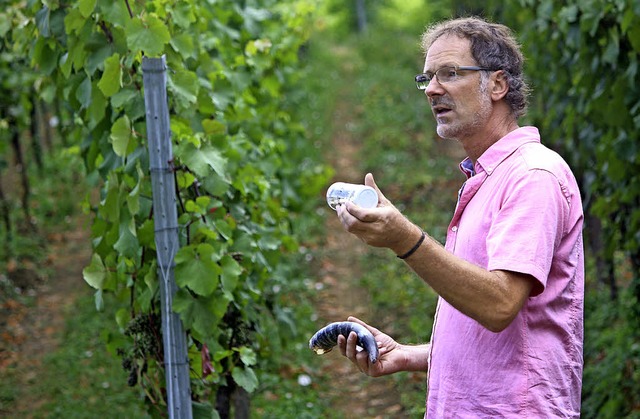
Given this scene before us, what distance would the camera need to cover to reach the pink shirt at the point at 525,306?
1.94m

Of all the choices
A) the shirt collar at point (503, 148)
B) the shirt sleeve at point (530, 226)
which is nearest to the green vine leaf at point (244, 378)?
the shirt collar at point (503, 148)

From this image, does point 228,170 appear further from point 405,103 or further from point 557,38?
point 405,103

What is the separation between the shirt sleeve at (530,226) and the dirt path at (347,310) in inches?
175

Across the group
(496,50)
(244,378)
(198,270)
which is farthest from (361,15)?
(496,50)

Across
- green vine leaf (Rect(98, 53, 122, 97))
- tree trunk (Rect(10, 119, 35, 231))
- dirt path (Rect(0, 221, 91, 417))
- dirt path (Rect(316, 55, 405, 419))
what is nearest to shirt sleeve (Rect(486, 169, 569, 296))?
green vine leaf (Rect(98, 53, 122, 97))

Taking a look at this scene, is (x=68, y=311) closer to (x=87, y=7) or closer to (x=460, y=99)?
(x=87, y=7)

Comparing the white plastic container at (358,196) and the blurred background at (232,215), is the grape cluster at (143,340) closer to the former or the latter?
the blurred background at (232,215)

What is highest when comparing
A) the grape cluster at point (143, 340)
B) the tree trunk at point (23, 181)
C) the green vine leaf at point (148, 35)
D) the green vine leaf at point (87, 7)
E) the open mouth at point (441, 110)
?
the tree trunk at point (23, 181)

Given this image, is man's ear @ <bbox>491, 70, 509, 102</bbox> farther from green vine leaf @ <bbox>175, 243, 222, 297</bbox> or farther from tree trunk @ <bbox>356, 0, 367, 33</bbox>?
tree trunk @ <bbox>356, 0, 367, 33</bbox>

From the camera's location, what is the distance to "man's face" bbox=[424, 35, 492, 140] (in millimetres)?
2184

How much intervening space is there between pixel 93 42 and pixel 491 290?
2.02 m

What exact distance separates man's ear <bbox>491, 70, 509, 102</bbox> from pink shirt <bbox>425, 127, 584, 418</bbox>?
131 millimetres

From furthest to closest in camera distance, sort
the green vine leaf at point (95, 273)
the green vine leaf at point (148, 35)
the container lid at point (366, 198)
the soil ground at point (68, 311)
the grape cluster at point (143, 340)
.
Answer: the soil ground at point (68, 311), the grape cluster at point (143, 340), the green vine leaf at point (95, 273), the green vine leaf at point (148, 35), the container lid at point (366, 198)

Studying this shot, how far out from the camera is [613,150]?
4.42m
